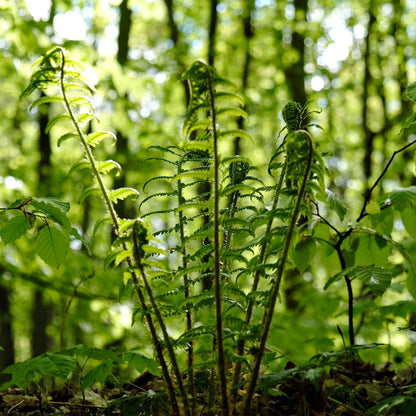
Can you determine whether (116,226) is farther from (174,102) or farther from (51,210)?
(174,102)

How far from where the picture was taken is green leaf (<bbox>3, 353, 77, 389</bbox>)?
1474 mm

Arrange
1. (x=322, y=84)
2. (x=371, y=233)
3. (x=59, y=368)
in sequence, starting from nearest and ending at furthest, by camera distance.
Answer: (x=59, y=368) < (x=371, y=233) < (x=322, y=84)

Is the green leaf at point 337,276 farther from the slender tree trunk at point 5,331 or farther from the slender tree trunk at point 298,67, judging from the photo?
the slender tree trunk at point 5,331

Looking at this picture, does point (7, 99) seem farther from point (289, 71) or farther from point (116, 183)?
point (289, 71)

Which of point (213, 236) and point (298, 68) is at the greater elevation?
point (298, 68)

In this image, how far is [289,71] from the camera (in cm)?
845

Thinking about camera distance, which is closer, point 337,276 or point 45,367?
point 45,367

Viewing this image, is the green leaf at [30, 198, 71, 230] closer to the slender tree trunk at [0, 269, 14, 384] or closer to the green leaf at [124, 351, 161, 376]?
the green leaf at [124, 351, 161, 376]

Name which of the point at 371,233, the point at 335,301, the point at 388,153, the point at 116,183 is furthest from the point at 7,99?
the point at 371,233

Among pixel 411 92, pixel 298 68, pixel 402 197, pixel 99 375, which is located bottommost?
pixel 99 375

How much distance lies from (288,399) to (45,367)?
35.4 inches

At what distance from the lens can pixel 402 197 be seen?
5.56 feet

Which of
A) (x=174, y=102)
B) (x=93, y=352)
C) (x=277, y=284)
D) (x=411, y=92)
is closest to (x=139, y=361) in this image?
(x=93, y=352)

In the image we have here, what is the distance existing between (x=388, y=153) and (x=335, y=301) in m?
6.27
